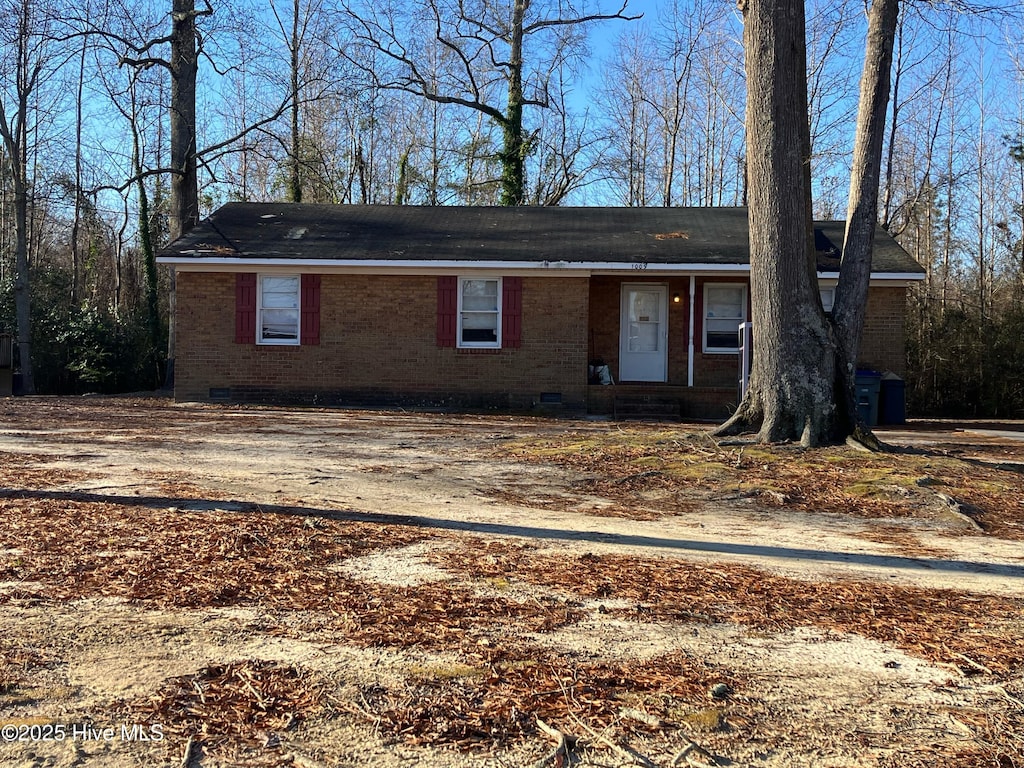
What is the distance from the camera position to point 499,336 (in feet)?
55.2

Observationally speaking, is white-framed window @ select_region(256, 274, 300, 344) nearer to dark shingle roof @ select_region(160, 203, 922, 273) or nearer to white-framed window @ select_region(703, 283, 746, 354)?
dark shingle roof @ select_region(160, 203, 922, 273)

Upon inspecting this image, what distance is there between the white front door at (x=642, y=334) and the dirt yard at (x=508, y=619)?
990 centimetres

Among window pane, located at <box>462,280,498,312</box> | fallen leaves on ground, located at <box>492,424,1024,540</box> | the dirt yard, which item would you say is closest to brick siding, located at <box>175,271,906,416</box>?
window pane, located at <box>462,280,498,312</box>

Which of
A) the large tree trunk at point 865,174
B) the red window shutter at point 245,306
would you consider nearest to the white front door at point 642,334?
the red window shutter at point 245,306

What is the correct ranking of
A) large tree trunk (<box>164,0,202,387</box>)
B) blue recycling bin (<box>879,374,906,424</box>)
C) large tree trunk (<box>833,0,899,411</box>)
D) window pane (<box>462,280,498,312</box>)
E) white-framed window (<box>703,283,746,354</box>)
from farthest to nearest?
large tree trunk (<box>164,0,202,387</box>), white-framed window (<box>703,283,746,354</box>), window pane (<box>462,280,498,312</box>), blue recycling bin (<box>879,374,906,424</box>), large tree trunk (<box>833,0,899,411</box>)

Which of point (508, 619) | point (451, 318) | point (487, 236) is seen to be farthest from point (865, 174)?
point (487, 236)

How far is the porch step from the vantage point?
52.2ft

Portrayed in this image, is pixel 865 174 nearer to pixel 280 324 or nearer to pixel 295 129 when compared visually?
pixel 280 324

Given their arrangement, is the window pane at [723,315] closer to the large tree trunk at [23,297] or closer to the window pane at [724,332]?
the window pane at [724,332]

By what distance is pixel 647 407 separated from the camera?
16109 mm

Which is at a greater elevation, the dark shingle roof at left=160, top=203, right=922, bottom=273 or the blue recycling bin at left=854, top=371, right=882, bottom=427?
the dark shingle roof at left=160, top=203, right=922, bottom=273

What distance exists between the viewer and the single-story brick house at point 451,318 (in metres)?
16.5

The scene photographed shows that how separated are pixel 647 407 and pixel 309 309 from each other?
696cm

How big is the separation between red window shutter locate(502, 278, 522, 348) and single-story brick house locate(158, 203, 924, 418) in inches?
0.8
